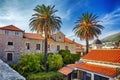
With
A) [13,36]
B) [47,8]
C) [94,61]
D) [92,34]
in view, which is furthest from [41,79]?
[92,34]

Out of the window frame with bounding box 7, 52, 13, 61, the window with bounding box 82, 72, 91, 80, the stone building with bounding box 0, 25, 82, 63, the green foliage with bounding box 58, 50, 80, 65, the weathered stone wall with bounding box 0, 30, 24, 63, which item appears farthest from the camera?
the green foliage with bounding box 58, 50, 80, 65

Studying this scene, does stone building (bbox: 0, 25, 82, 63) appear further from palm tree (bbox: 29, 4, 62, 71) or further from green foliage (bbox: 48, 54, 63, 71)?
green foliage (bbox: 48, 54, 63, 71)

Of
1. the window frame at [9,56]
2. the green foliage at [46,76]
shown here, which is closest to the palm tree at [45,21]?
the green foliage at [46,76]

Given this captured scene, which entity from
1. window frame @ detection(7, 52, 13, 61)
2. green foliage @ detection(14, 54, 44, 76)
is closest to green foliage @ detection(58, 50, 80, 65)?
green foliage @ detection(14, 54, 44, 76)

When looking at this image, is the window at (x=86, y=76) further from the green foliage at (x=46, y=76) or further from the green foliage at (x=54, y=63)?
the green foliage at (x=54, y=63)

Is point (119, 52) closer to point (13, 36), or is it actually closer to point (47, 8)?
point (47, 8)

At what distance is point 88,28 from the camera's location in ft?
117

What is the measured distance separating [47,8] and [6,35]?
11331 millimetres

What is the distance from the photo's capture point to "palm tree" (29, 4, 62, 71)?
3039 cm

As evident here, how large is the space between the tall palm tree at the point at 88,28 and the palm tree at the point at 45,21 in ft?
24.6

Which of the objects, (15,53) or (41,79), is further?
(15,53)

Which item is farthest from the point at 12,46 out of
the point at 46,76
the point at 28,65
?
the point at 46,76

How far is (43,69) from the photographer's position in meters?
30.5

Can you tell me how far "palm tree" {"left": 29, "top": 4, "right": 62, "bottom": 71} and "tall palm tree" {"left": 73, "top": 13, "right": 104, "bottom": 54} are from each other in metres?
7.49
